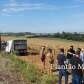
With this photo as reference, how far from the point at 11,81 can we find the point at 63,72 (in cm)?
203

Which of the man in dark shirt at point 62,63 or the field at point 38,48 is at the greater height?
the man in dark shirt at point 62,63

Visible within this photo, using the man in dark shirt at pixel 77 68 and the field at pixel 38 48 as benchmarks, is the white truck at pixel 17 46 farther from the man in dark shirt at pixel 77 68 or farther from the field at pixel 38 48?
the man in dark shirt at pixel 77 68

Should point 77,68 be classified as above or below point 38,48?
above

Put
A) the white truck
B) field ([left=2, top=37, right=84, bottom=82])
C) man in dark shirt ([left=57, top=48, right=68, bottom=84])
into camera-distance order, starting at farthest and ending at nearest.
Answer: the white truck, field ([left=2, top=37, right=84, bottom=82]), man in dark shirt ([left=57, top=48, right=68, bottom=84])

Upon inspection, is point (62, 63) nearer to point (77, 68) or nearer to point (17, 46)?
point (77, 68)

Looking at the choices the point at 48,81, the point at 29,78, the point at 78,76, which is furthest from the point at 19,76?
the point at 78,76

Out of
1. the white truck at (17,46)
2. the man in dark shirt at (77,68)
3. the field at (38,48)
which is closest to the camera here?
the man in dark shirt at (77,68)

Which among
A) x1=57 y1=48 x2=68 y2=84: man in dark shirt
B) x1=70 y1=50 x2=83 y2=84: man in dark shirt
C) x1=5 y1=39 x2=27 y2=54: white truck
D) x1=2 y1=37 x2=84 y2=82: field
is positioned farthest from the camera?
x1=5 y1=39 x2=27 y2=54: white truck

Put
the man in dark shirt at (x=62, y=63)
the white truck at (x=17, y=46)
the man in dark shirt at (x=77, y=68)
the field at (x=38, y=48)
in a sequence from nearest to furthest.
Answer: the man in dark shirt at (x=77, y=68)
the man in dark shirt at (x=62, y=63)
the field at (x=38, y=48)
the white truck at (x=17, y=46)

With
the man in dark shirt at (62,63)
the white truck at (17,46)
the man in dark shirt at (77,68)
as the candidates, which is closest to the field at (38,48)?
the white truck at (17,46)

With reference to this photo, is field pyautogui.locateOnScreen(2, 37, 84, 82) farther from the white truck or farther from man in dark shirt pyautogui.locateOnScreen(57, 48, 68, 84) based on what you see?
man in dark shirt pyautogui.locateOnScreen(57, 48, 68, 84)

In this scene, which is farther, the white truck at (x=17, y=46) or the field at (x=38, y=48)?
the white truck at (x=17, y=46)

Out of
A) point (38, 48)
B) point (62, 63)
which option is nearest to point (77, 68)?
point (62, 63)

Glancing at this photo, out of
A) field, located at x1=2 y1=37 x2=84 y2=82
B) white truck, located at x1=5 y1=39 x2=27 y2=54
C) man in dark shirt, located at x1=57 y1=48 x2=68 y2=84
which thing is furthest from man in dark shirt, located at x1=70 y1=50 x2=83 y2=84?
white truck, located at x1=5 y1=39 x2=27 y2=54
